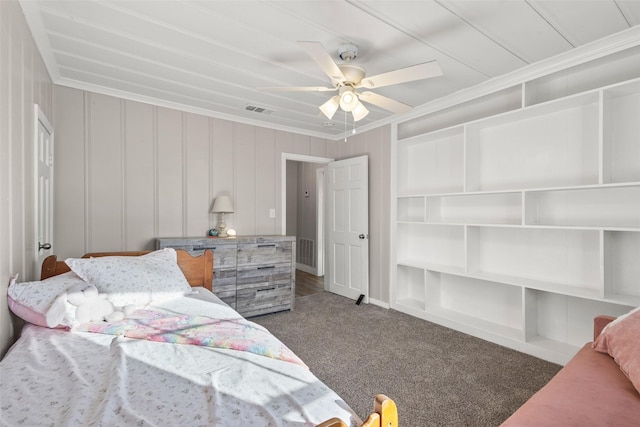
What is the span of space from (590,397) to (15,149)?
2.96m

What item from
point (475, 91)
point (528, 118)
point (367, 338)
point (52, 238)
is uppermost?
point (475, 91)

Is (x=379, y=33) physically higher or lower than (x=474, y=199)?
higher

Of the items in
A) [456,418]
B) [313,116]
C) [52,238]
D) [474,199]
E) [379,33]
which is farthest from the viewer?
[313,116]

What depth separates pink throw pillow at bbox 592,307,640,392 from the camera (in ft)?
4.41

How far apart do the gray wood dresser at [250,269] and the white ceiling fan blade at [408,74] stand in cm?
225

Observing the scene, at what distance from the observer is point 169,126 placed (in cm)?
351

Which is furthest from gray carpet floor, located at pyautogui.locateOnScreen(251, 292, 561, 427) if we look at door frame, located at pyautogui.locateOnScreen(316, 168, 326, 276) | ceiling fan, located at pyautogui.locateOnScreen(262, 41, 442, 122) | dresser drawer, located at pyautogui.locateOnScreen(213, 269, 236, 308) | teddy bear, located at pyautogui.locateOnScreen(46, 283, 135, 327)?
door frame, located at pyautogui.locateOnScreen(316, 168, 326, 276)

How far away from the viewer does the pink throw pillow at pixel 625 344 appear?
1344 mm

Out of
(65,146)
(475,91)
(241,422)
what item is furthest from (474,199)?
(65,146)

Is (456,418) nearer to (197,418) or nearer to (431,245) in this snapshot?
(197,418)

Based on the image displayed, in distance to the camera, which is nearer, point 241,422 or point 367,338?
point 241,422

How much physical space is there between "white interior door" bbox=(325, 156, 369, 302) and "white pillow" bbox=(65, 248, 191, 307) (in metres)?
2.65

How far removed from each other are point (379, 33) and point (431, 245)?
252 cm

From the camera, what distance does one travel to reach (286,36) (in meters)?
2.15
